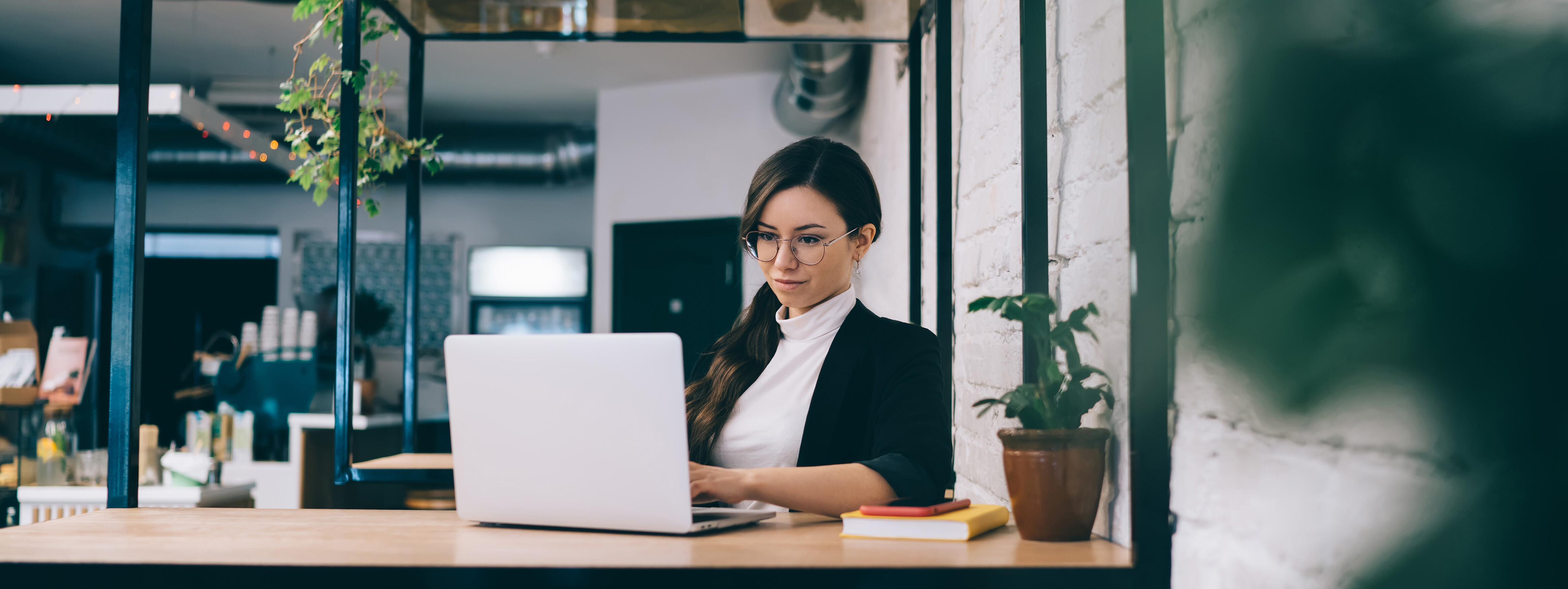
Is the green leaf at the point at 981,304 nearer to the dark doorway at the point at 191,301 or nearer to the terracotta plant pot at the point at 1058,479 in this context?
the terracotta plant pot at the point at 1058,479

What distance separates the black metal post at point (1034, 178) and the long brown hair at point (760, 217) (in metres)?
0.35

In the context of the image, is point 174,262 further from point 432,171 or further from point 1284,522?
point 1284,522

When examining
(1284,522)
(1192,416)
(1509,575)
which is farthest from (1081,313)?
(1509,575)

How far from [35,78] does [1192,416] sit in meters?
7.65

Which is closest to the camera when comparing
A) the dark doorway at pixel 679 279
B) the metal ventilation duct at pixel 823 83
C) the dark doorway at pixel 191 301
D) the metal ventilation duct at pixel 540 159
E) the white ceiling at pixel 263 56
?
the metal ventilation duct at pixel 823 83

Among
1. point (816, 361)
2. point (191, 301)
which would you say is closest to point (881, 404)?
point (816, 361)

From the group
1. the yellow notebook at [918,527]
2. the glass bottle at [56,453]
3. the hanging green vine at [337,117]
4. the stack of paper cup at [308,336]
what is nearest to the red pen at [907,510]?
the yellow notebook at [918,527]

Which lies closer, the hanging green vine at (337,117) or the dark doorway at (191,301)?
the hanging green vine at (337,117)

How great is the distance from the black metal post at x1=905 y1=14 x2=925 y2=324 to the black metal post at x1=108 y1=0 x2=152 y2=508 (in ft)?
6.02

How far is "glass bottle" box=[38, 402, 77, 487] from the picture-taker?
3.68 meters

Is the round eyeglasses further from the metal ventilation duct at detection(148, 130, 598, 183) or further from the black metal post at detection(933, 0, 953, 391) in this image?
the metal ventilation duct at detection(148, 130, 598, 183)

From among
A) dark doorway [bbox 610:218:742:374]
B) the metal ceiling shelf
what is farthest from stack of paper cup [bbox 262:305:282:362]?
the metal ceiling shelf

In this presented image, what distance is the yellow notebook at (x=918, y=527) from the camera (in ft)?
3.84

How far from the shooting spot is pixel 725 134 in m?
6.25
